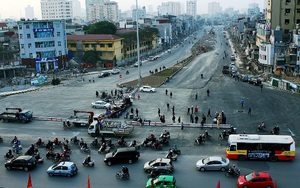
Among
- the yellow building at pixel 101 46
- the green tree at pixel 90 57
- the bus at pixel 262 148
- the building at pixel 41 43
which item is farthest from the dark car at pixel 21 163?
the yellow building at pixel 101 46

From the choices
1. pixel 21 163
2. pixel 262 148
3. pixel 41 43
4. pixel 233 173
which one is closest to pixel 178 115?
pixel 262 148

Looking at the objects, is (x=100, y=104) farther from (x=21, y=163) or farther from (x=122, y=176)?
(x=122, y=176)

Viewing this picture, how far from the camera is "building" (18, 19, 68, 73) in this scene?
253 feet

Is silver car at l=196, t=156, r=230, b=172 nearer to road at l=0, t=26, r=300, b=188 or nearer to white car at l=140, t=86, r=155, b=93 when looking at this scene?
road at l=0, t=26, r=300, b=188

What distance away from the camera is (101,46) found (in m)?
88.1

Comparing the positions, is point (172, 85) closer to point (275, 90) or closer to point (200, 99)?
point (200, 99)

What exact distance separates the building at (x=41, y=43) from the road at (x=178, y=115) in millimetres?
13630

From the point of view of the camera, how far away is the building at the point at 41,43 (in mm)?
Answer: 77000

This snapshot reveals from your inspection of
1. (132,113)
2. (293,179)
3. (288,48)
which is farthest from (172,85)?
(293,179)

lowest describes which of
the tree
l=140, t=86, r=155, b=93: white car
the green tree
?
l=140, t=86, r=155, b=93: white car

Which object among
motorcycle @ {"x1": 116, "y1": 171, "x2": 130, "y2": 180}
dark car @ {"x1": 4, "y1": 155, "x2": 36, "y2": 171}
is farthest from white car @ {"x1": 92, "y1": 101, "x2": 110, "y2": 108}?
motorcycle @ {"x1": 116, "y1": 171, "x2": 130, "y2": 180}

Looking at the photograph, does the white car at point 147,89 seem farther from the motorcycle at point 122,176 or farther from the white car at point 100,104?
the motorcycle at point 122,176

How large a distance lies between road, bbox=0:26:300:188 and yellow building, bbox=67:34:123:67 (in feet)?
58.3

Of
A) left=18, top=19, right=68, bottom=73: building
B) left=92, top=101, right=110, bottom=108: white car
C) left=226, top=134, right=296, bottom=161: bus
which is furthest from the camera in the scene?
left=18, top=19, right=68, bottom=73: building
